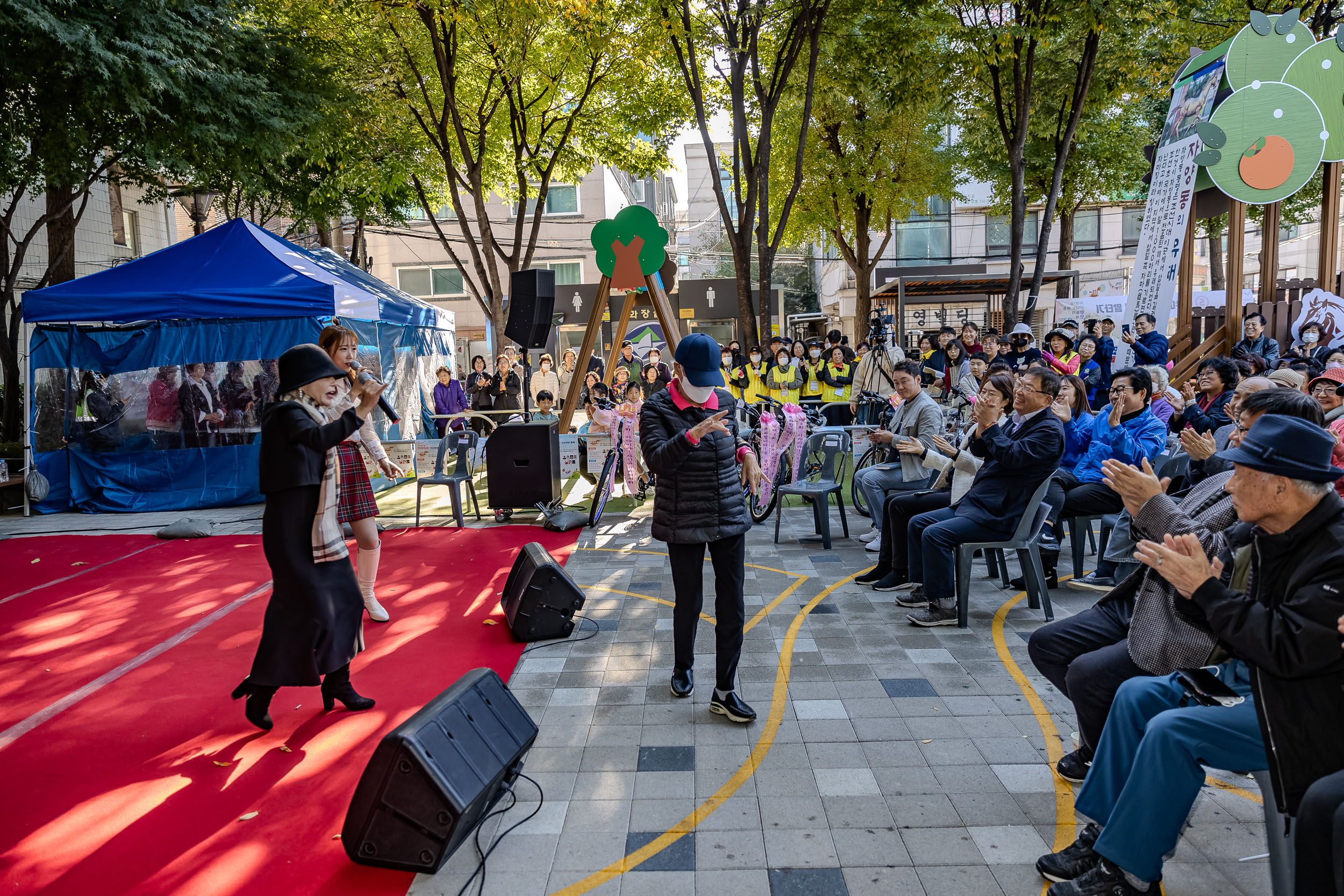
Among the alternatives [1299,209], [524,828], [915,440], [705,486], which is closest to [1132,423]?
[915,440]

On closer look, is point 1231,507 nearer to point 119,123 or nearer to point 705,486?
point 705,486

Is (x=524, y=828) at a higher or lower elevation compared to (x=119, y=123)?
lower

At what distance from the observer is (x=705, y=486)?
13.1ft

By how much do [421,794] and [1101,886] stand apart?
2.31 m

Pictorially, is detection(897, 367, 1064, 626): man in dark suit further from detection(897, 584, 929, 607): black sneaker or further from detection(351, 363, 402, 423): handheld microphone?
detection(351, 363, 402, 423): handheld microphone

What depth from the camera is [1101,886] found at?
260cm

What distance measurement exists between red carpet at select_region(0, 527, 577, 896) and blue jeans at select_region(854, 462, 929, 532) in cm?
333

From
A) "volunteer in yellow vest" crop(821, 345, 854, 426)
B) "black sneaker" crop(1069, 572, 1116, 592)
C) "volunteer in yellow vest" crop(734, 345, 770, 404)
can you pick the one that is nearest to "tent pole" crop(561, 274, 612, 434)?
"volunteer in yellow vest" crop(734, 345, 770, 404)

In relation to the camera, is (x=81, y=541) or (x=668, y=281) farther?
(x=668, y=281)

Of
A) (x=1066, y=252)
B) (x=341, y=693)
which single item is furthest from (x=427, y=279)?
(x=341, y=693)

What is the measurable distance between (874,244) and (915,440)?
107 ft

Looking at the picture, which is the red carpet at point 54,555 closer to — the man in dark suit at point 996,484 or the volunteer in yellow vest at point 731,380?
the man in dark suit at point 996,484

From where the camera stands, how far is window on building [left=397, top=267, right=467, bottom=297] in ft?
102

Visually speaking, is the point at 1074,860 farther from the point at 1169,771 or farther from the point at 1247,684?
the point at 1247,684
